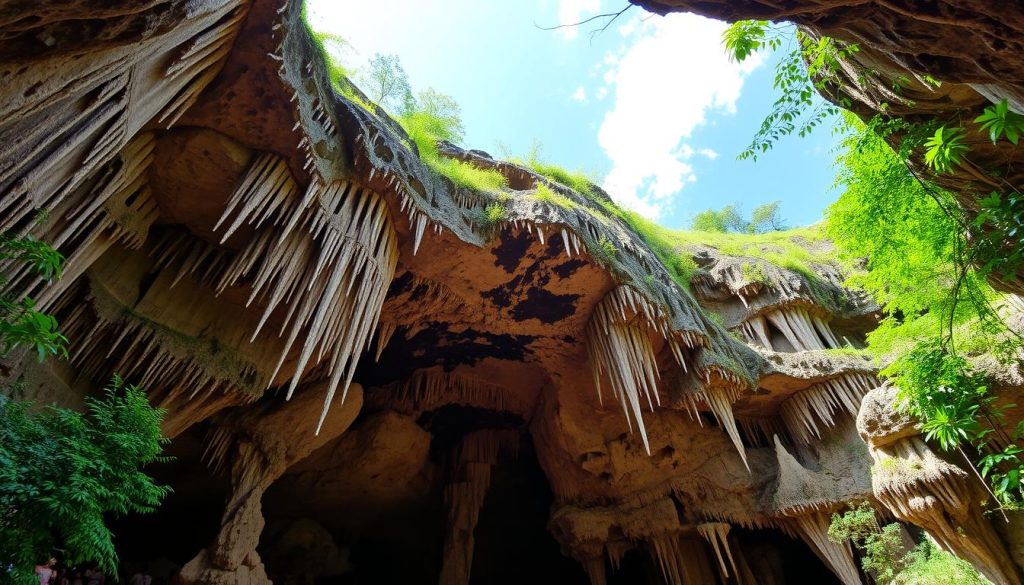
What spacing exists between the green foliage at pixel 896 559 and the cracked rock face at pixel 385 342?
608 mm

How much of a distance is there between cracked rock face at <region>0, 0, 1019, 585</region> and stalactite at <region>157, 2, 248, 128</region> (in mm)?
35

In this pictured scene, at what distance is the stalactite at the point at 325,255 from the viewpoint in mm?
5109

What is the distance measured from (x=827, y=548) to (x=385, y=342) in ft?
28.5

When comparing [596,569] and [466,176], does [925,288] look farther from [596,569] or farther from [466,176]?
[596,569]

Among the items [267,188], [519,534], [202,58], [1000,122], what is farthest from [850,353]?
[202,58]

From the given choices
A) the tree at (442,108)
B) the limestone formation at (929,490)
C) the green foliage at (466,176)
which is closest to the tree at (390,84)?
the tree at (442,108)

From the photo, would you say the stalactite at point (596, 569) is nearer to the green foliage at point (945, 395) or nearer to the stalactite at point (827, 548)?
the stalactite at point (827, 548)

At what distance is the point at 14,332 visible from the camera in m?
2.08

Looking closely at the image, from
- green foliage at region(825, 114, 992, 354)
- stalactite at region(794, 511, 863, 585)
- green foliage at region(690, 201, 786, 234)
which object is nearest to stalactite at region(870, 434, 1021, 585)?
green foliage at region(825, 114, 992, 354)

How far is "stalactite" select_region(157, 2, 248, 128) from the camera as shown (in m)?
3.63

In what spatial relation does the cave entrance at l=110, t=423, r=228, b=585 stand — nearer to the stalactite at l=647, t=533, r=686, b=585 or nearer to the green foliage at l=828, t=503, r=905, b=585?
the stalactite at l=647, t=533, r=686, b=585

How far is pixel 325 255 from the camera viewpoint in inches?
207

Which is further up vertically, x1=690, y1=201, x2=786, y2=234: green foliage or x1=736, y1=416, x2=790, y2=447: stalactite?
x1=690, y1=201, x2=786, y2=234: green foliage

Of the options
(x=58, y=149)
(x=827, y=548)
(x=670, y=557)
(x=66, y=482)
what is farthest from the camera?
(x=670, y=557)
